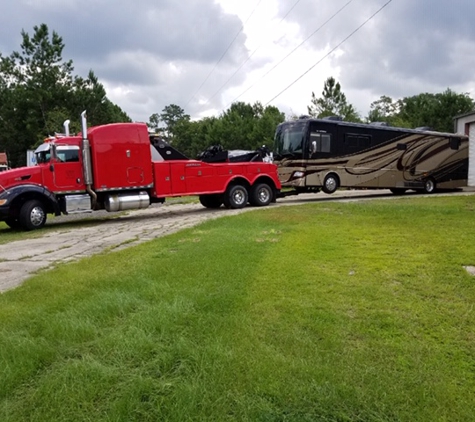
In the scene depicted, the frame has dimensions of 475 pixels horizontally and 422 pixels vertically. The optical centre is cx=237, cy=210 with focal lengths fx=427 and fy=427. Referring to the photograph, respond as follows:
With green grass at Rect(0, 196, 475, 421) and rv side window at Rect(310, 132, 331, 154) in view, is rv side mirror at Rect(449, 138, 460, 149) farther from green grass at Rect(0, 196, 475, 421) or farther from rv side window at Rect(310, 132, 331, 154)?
green grass at Rect(0, 196, 475, 421)

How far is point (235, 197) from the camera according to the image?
15.3 m

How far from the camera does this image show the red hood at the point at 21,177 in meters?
11.7

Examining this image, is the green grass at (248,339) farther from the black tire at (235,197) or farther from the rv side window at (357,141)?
the rv side window at (357,141)

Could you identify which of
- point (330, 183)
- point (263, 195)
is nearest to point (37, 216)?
point (263, 195)

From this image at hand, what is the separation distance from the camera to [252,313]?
3785 mm

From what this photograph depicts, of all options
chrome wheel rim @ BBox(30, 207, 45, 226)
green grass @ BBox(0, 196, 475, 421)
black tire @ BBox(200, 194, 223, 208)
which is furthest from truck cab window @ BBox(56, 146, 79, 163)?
green grass @ BBox(0, 196, 475, 421)

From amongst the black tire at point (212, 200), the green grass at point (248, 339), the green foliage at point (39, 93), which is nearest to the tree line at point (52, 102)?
the green foliage at point (39, 93)

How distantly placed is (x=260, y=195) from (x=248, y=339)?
41.9ft

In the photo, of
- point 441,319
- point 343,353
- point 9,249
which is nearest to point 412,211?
point 441,319

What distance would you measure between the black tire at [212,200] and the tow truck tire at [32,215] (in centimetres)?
603

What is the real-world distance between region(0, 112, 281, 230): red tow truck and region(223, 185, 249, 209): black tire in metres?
0.58

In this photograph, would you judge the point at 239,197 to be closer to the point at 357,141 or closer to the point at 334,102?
the point at 357,141

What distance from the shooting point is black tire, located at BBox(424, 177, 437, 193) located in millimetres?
21625

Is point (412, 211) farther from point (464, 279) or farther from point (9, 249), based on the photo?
point (9, 249)
